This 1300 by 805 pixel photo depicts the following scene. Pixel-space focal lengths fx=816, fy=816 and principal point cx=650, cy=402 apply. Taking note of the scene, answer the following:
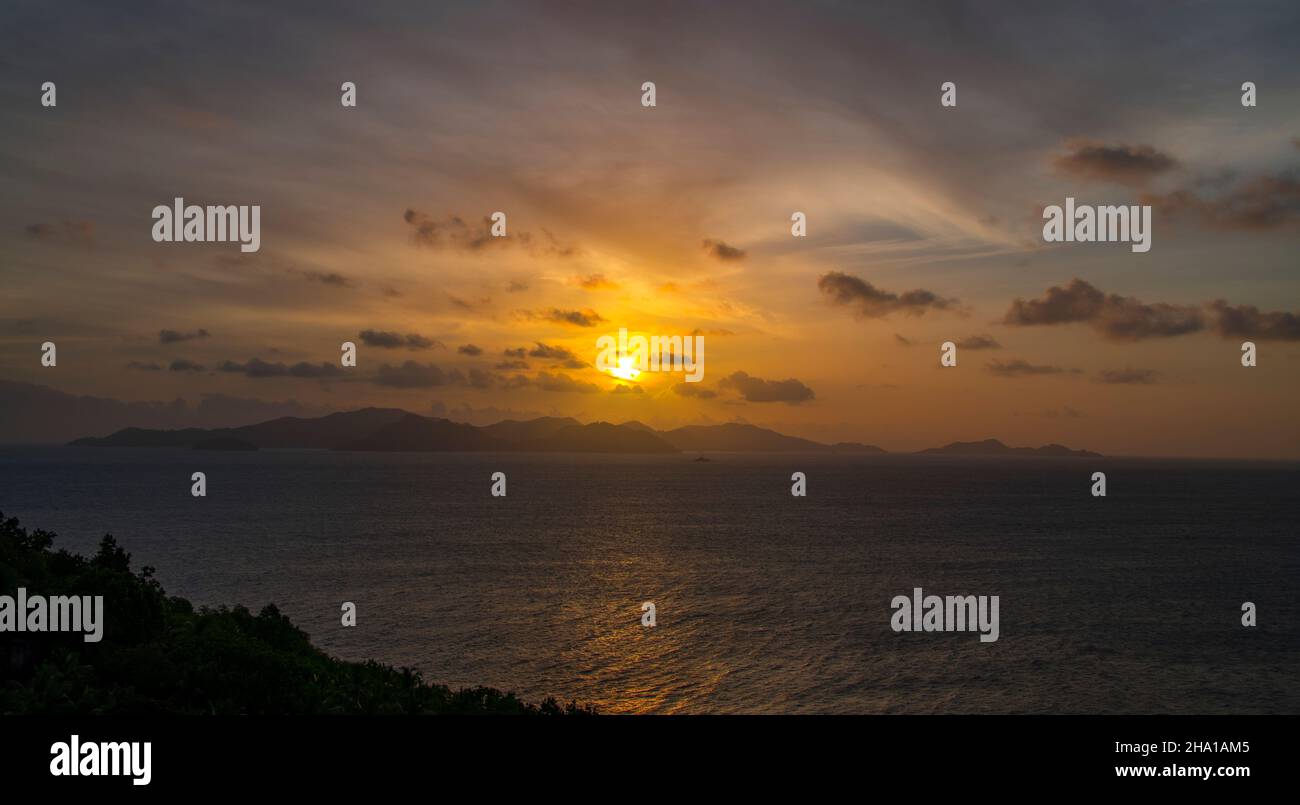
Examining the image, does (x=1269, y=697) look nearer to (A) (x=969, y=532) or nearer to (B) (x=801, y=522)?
(A) (x=969, y=532)

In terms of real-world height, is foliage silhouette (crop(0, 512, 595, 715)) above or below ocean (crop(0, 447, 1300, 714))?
above

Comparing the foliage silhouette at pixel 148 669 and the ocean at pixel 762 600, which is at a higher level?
the foliage silhouette at pixel 148 669

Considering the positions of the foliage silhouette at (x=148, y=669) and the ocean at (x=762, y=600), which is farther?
the ocean at (x=762, y=600)

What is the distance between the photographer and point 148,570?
30.3 meters

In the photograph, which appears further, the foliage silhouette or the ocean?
the ocean

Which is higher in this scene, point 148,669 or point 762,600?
point 148,669

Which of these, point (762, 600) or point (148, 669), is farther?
point (762, 600)
